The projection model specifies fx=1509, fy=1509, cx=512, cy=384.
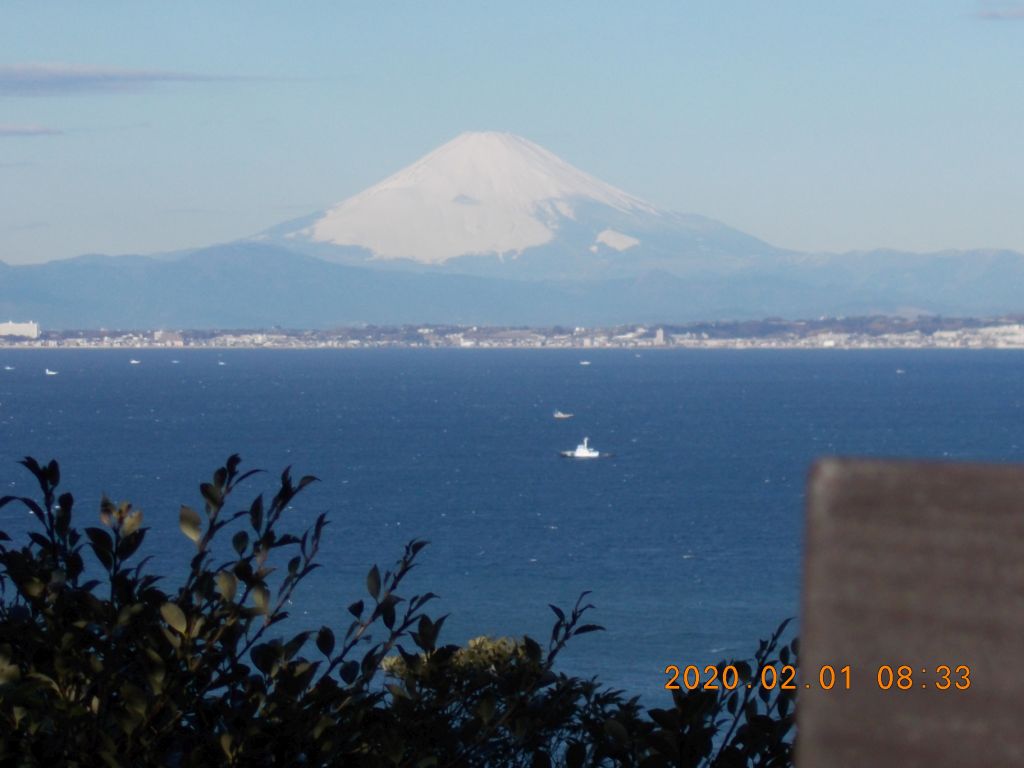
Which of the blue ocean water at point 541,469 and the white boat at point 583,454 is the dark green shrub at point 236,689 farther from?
the white boat at point 583,454

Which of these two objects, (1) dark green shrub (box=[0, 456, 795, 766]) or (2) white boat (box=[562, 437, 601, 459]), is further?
(2) white boat (box=[562, 437, 601, 459])

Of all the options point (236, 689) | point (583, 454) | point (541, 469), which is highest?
point (236, 689)

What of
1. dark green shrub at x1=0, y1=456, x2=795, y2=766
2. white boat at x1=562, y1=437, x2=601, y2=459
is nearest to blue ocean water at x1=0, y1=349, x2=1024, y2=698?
white boat at x1=562, y1=437, x2=601, y2=459

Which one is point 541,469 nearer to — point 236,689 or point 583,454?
point 583,454

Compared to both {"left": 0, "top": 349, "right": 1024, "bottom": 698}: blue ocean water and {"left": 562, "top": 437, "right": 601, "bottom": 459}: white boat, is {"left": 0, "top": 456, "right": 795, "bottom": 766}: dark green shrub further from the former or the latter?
{"left": 562, "top": 437, "right": 601, "bottom": 459}: white boat

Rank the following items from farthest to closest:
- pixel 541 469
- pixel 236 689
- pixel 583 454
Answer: pixel 583 454
pixel 541 469
pixel 236 689

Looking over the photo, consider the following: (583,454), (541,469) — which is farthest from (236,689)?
(583,454)

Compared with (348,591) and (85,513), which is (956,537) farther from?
(85,513)

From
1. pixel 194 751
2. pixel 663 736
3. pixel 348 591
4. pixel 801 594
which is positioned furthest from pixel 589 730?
pixel 348 591
